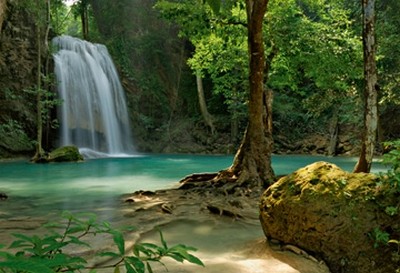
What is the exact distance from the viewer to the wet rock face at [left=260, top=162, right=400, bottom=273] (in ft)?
11.8

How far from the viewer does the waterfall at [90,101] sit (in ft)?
75.7

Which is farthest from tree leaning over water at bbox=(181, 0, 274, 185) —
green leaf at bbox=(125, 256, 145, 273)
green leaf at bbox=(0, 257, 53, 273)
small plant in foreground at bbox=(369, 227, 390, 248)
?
green leaf at bbox=(0, 257, 53, 273)

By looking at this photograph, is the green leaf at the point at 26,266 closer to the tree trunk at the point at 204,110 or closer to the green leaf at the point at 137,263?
the green leaf at the point at 137,263

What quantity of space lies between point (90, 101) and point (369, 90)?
68.5 ft

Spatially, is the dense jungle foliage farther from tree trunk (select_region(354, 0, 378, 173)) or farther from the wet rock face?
the wet rock face

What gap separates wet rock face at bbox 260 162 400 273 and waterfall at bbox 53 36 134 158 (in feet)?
62.8

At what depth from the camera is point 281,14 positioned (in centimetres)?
1048

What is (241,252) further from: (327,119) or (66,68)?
(327,119)

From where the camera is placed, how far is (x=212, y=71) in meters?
13.6

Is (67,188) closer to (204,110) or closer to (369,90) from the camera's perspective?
(369,90)

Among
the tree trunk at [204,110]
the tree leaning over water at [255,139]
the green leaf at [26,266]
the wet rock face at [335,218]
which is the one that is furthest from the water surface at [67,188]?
the tree trunk at [204,110]

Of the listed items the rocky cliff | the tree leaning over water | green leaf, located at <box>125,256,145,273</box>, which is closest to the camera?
green leaf, located at <box>125,256,145,273</box>

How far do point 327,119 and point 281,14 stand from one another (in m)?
17.9

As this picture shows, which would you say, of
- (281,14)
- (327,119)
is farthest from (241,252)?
(327,119)
